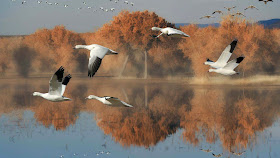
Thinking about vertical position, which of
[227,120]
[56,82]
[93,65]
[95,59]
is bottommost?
[227,120]

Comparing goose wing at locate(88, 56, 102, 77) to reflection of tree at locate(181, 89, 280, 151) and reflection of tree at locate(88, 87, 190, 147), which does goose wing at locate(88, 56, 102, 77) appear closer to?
reflection of tree at locate(88, 87, 190, 147)

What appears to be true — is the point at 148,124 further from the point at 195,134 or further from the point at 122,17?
the point at 122,17

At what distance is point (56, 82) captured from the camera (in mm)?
19766

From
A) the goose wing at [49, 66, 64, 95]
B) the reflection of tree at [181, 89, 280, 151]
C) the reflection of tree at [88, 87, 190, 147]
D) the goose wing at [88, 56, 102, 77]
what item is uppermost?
the goose wing at [88, 56, 102, 77]

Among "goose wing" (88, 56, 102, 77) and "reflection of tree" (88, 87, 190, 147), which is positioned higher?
"goose wing" (88, 56, 102, 77)

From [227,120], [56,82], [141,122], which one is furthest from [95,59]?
[227,120]

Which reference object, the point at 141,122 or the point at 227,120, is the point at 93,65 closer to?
the point at 141,122

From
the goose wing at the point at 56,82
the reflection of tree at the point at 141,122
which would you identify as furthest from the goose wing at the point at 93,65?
the reflection of tree at the point at 141,122

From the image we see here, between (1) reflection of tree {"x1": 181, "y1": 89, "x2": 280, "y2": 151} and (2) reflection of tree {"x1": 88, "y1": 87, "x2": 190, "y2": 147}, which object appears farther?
(2) reflection of tree {"x1": 88, "y1": 87, "x2": 190, "y2": 147}

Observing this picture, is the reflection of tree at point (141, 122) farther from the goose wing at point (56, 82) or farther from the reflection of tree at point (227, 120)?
the goose wing at point (56, 82)

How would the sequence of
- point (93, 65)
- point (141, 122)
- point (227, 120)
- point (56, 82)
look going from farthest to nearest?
point (227, 120) → point (141, 122) → point (56, 82) → point (93, 65)

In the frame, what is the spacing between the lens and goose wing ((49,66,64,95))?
1941cm

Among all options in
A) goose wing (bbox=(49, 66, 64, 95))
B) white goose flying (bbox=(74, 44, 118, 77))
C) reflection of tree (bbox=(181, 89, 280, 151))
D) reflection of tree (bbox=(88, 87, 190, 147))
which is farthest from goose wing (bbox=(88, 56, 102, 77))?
reflection of tree (bbox=(181, 89, 280, 151))

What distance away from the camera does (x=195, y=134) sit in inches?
1006
